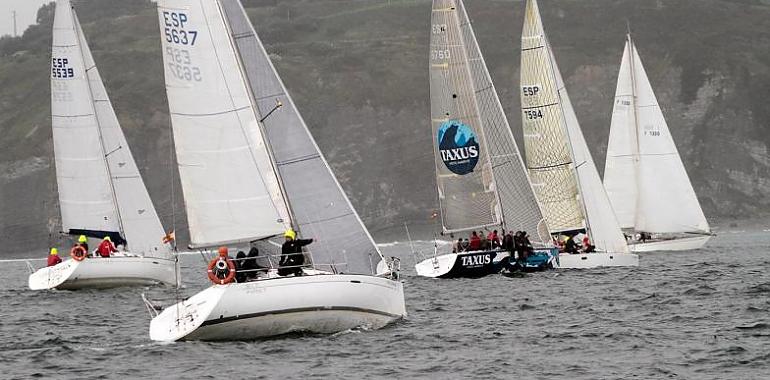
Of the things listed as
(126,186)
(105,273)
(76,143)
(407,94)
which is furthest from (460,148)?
(407,94)

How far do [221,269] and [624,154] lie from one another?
3689cm

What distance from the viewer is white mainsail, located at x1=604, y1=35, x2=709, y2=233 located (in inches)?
2188

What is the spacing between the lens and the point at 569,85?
373 ft

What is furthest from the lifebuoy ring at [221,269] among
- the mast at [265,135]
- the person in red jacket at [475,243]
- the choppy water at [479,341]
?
the person in red jacket at [475,243]

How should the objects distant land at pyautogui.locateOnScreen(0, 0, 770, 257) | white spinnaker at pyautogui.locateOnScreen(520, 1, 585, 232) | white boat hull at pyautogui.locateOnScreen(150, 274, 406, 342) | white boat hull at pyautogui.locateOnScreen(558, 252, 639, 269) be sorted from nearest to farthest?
1. white boat hull at pyautogui.locateOnScreen(150, 274, 406, 342)
2. white boat hull at pyautogui.locateOnScreen(558, 252, 639, 269)
3. white spinnaker at pyautogui.locateOnScreen(520, 1, 585, 232)
4. distant land at pyautogui.locateOnScreen(0, 0, 770, 257)

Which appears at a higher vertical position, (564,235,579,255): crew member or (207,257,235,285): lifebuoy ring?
(207,257,235,285): lifebuoy ring

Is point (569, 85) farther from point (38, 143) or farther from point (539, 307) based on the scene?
point (539, 307)

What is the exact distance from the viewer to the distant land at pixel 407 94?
102 meters

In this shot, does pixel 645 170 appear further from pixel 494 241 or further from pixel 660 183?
pixel 494 241

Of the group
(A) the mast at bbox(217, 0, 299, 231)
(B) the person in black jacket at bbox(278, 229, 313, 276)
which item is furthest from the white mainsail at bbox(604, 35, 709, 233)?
(B) the person in black jacket at bbox(278, 229, 313, 276)

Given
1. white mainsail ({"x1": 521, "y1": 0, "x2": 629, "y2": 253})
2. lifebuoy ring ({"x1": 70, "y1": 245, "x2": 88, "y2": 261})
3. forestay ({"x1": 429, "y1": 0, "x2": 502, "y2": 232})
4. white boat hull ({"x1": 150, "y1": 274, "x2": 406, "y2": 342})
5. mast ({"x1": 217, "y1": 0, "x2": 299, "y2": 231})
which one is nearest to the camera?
white boat hull ({"x1": 150, "y1": 274, "x2": 406, "y2": 342})

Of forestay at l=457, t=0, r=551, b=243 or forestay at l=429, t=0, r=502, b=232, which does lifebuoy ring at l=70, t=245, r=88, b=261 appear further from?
forestay at l=457, t=0, r=551, b=243

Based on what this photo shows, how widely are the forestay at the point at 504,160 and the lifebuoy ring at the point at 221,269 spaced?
61.6ft

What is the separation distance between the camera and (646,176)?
55719mm
